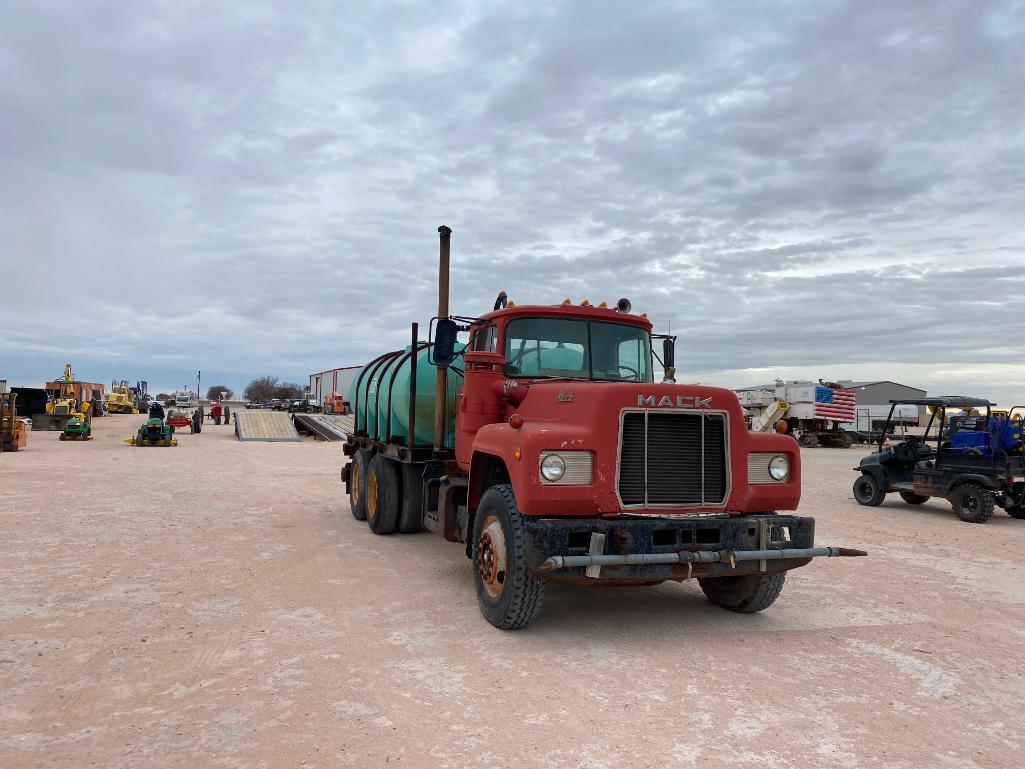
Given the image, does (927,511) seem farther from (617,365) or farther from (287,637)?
(287,637)

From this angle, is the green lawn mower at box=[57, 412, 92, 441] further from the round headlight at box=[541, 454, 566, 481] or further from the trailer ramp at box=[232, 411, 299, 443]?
the round headlight at box=[541, 454, 566, 481]

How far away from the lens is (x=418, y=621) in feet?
18.9

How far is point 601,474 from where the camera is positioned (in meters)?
5.20

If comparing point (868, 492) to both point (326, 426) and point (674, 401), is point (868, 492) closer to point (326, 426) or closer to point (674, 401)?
point (674, 401)

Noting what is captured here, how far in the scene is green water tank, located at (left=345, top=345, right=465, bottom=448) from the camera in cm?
813

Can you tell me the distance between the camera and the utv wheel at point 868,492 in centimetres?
1498

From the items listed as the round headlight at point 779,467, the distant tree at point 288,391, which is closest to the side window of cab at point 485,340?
the round headlight at point 779,467

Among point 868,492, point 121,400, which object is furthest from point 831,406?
point 121,400

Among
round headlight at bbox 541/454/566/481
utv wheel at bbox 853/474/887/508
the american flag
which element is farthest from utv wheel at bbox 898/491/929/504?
the american flag

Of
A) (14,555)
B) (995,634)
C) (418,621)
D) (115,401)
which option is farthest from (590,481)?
(115,401)

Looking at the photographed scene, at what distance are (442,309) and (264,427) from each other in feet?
98.5

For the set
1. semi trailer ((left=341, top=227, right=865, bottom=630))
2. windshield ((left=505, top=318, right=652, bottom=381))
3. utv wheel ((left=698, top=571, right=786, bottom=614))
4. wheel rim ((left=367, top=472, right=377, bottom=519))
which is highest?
windshield ((left=505, top=318, right=652, bottom=381))

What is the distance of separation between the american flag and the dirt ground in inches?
1155

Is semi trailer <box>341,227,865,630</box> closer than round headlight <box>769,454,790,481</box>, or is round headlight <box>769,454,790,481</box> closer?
semi trailer <box>341,227,865,630</box>
